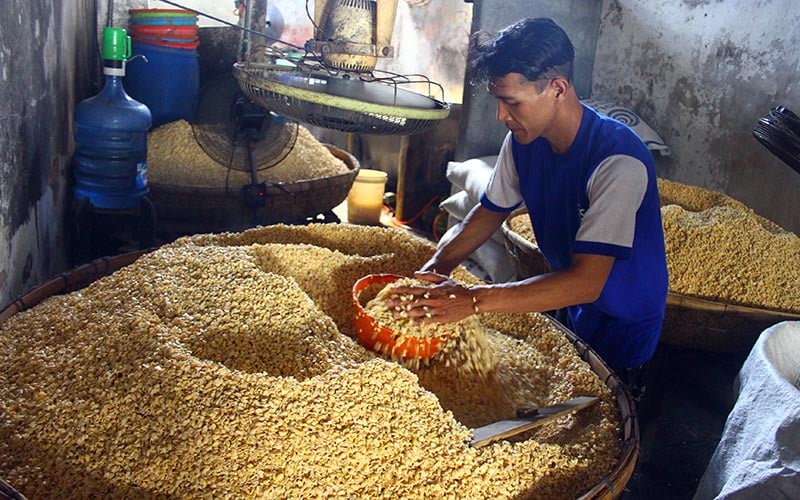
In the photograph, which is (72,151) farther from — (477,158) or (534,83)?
(477,158)

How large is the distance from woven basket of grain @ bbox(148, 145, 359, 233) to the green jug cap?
54 centimetres

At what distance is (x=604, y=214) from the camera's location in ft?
4.91

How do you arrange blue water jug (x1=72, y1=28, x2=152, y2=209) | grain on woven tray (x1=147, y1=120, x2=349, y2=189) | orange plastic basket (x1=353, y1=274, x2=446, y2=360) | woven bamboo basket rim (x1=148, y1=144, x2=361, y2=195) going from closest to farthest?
1. orange plastic basket (x1=353, y1=274, x2=446, y2=360)
2. blue water jug (x1=72, y1=28, x2=152, y2=209)
3. woven bamboo basket rim (x1=148, y1=144, x2=361, y2=195)
4. grain on woven tray (x1=147, y1=120, x2=349, y2=189)

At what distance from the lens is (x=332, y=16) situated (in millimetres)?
2152

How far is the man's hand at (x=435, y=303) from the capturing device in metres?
1.43

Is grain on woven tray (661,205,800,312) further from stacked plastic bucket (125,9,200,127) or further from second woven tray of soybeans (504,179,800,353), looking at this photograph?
stacked plastic bucket (125,9,200,127)

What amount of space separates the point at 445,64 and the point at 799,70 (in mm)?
3615

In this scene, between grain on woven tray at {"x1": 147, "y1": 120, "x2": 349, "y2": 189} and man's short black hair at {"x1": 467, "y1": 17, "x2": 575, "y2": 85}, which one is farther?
grain on woven tray at {"x1": 147, "y1": 120, "x2": 349, "y2": 189}

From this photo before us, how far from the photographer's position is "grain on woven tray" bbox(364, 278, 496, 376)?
4.61ft

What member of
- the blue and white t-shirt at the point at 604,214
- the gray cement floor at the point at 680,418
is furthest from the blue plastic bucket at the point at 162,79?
the gray cement floor at the point at 680,418

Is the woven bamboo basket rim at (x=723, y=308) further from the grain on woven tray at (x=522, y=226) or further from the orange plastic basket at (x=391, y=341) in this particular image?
the orange plastic basket at (x=391, y=341)

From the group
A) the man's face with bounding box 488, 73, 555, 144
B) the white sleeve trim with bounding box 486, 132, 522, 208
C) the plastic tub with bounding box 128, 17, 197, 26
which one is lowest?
the white sleeve trim with bounding box 486, 132, 522, 208

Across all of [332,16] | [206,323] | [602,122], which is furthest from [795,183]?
[206,323]

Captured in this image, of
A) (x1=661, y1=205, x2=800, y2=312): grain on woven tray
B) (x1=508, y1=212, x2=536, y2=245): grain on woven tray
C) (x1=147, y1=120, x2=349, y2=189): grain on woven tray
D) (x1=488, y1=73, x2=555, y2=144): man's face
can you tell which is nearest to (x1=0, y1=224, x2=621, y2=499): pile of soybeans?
(x1=488, y1=73, x2=555, y2=144): man's face
